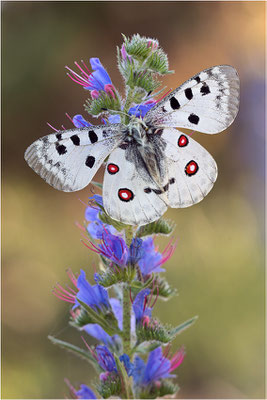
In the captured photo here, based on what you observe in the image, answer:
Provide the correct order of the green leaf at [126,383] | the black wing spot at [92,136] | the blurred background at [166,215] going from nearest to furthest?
the green leaf at [126,383], the black wing spot at [92,136], the blurred background at [166,215]

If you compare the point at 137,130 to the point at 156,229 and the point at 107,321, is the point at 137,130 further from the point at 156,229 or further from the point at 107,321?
the point at 107,321

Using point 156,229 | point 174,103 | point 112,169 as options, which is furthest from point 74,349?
point 174,103

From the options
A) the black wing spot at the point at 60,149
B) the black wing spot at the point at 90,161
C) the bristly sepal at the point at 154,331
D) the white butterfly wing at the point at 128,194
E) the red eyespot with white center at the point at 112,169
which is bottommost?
the bristly sepal at the point at 154,331

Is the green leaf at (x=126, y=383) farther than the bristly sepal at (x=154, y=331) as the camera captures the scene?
No

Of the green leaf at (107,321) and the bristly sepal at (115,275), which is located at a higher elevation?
the bristly sepal at (115,275)

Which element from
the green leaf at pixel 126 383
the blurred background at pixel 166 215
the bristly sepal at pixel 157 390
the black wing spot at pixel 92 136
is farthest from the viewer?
the blurred background at pixel 166 215

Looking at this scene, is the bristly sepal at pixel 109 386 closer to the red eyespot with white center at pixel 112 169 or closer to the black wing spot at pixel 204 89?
the red eyespot with white center at pixel 112 169

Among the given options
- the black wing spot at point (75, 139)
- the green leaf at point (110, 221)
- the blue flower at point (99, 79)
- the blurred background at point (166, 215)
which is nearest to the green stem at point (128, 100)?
the blue flower at point (99, 79)

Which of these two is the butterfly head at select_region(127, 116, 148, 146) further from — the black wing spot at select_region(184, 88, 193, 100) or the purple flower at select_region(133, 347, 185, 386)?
the purple flower at select_region(133, 347, 185, 386)
